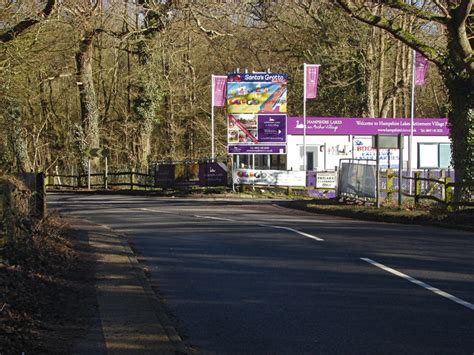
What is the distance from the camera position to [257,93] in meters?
34.9

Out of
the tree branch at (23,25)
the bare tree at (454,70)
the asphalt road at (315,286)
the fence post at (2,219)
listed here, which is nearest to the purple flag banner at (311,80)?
the bare tree at (454,70)

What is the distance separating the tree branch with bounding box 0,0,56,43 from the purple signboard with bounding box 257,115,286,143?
21.5 meters

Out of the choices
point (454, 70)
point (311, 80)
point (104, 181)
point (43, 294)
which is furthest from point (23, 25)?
point (104, 181)

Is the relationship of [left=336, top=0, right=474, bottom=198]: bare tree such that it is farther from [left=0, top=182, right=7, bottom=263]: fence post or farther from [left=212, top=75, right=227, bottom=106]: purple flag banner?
[left=212, top=75, right=227, bottom=106]: purple flag banner

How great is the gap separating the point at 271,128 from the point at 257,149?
1359 mm

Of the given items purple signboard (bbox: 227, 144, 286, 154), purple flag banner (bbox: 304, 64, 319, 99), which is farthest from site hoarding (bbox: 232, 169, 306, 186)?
purple flag banner (bbox: 304, 64, 319, 99)

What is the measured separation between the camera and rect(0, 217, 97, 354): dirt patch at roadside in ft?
19.7

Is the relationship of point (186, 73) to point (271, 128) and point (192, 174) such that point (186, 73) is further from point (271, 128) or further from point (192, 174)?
point (271, 128)

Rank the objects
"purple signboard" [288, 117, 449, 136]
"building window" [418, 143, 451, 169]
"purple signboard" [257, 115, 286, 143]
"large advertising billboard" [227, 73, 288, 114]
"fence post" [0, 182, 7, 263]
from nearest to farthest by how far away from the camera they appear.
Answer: "fence post" [0, 182, 7, 263] < "large advertising billboard" [227, 73, 288, 114] < "purple signboard" [257, 115, 286, 143] < "purple signboard" [288, 117, 449, 136] < "building window" [418, 143, 451, 169]

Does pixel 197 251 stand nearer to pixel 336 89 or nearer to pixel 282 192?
pixel 282 192

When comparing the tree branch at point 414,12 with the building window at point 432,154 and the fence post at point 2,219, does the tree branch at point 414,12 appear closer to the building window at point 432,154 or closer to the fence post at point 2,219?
the fence post at point 2,219

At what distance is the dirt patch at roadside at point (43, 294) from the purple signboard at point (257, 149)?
2344 centimetres

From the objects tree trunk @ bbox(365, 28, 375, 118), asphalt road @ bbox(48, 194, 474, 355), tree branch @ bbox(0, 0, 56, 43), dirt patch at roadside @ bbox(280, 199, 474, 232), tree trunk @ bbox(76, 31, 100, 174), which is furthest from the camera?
tree trunk @ bbox(365, 28, 375, 118)

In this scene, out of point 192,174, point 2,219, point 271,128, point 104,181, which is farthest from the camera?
point 104,181
